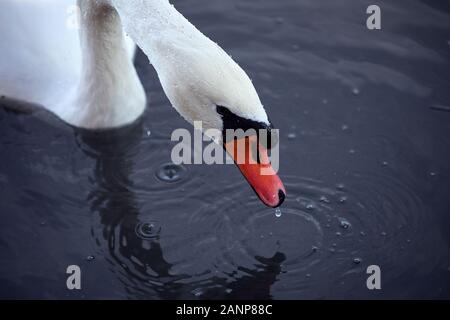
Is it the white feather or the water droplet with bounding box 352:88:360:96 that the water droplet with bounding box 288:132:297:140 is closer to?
the water droplet with bounding box 352:88:360:96

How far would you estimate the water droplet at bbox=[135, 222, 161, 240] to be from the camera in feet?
19.8

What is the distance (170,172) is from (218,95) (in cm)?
158

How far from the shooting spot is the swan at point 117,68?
4984 mm

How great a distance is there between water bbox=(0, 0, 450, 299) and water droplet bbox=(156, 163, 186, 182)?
0.01 metres

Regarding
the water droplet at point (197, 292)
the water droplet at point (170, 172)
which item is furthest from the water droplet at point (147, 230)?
the water droplet at point (197, 292)

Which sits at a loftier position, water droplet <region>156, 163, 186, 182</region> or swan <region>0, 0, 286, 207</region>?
swan <region>0, 0, 286, 207</region>

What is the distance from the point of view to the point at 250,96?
489cm

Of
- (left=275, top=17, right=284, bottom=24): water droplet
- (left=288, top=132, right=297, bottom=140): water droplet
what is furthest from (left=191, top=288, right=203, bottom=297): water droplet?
(left=275, top=17, right=284, bottom=24): water droplet

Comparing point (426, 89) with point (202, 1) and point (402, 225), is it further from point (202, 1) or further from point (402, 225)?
point (202, 1)

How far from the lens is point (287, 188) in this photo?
6.30m

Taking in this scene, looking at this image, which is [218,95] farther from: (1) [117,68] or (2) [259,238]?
(1) [117,68]

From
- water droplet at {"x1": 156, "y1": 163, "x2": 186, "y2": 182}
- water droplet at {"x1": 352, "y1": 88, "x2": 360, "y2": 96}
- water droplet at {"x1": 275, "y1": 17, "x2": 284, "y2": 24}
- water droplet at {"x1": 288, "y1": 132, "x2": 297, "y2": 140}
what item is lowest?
water droplet at {"x1": 156, "y1": 163, "x2": 186, "y2": 182}

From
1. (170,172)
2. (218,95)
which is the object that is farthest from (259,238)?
(218,95)
